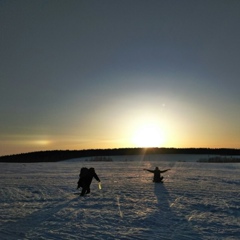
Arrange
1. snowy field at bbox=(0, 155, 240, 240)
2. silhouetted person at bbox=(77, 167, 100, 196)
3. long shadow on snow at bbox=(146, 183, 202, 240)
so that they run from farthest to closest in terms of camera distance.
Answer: silhouetted person at bbox=(77, 167, 100, 196)
snowy field at bbox=(0, 155, 240, 240)
long shadow on snow at bbox=(146, 183, 202, 240)

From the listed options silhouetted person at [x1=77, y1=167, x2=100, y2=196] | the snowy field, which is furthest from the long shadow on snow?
silhouetted person at [x1=77, y1=167, x2=100, y2=196]

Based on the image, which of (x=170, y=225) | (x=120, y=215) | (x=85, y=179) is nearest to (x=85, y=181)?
(x=85, y=179)

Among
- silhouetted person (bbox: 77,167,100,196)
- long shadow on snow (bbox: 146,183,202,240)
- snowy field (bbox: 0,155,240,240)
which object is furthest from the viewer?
silhouetted person (bbox: 77,167,100,196)

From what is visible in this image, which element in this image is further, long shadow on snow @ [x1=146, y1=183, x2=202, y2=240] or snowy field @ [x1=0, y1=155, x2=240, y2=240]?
snowy field @ [x1=0, y1=155, x2=240, y2=240]

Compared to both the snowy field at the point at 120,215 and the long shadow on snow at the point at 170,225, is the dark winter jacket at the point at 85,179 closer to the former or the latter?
the snowy field at the point at 120,215

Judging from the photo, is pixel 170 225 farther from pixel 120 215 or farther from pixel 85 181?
pixel 85 181

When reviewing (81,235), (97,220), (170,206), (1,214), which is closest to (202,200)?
(170,206)

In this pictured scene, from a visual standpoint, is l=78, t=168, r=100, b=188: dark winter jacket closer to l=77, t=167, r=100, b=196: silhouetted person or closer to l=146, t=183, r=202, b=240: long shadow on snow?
l=77, t=167, r=100, b=196: silhouetted person

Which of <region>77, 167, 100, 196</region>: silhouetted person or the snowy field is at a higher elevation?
<region>77, 167, 100, 196</region>: silhouetted person

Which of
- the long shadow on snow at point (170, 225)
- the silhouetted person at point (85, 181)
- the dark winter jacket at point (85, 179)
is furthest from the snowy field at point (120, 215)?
the dark winter jacket at point (85, 179)

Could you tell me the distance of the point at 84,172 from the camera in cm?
1488

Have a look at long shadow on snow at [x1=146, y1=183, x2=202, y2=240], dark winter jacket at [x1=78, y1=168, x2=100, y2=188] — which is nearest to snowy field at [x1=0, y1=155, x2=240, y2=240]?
long shadow on snow at [x1=146, y1=183, x2=202, y2=240]

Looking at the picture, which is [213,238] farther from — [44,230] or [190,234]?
[44,230]

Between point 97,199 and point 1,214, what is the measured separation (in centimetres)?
432
